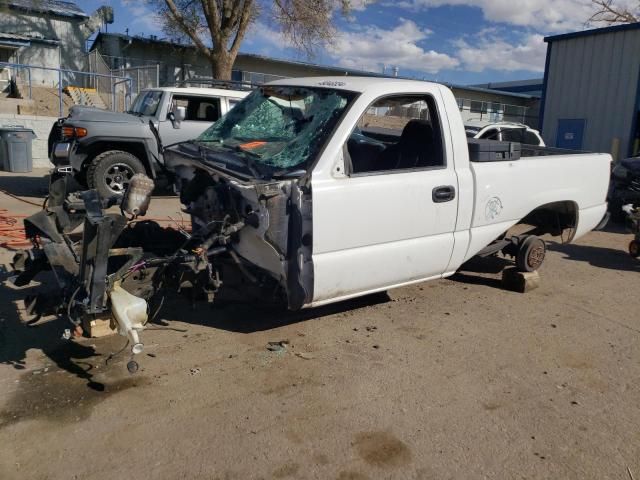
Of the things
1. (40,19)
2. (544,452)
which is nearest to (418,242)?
(544,452)

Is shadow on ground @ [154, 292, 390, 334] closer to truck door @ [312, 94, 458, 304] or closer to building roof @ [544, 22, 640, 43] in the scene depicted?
truck door @ [312, 94, 458, 304]

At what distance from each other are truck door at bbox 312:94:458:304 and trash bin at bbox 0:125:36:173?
11187 mm

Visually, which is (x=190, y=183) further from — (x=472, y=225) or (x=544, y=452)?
(x=544, y=452)

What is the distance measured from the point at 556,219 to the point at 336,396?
3632 mm

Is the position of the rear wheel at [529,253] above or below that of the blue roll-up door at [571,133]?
below

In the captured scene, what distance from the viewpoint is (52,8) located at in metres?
28.8

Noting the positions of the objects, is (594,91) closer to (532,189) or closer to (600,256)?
(600,256)

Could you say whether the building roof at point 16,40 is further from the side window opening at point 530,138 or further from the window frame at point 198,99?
the side window opening at point 530,138

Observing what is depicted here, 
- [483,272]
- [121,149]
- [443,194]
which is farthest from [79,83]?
[443,194]

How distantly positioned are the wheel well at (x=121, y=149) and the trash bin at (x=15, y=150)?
4966mm

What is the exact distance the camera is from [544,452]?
3014 mm

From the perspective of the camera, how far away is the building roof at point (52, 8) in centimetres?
2772

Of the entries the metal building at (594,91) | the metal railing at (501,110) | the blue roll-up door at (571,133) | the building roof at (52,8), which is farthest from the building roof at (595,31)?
the building roof at (52,8)

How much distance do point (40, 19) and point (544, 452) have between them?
1280 inches
